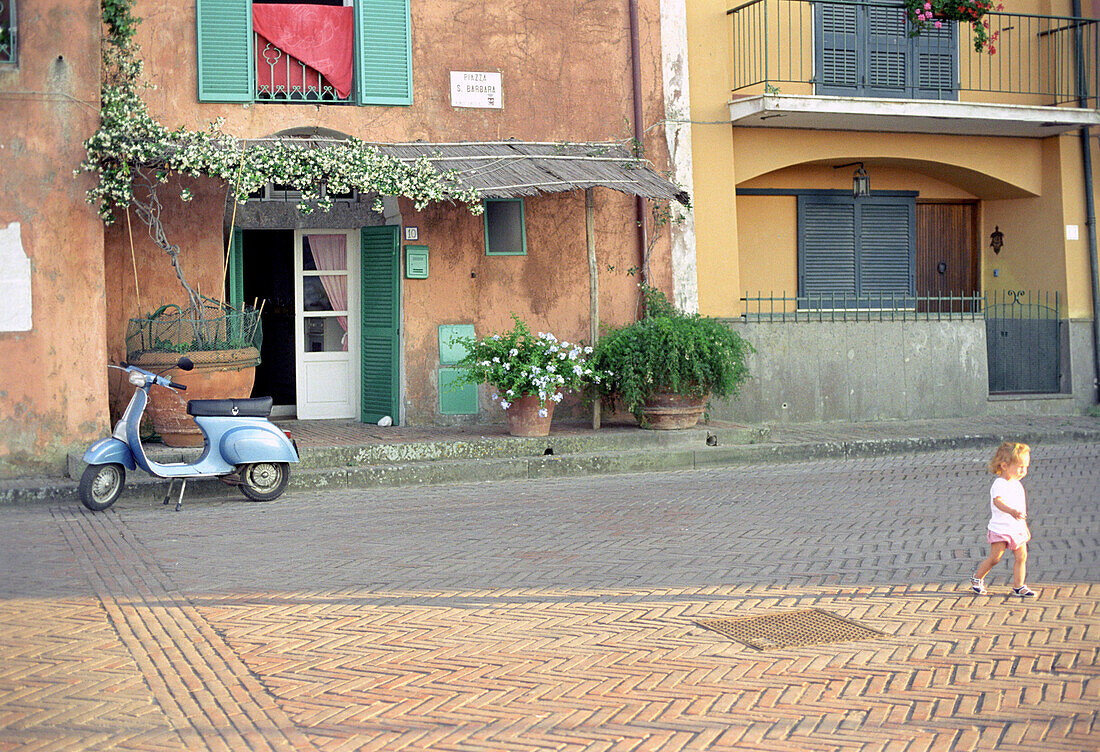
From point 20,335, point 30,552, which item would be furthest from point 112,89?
point 30,552

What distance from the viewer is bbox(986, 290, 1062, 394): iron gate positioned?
15719 mm

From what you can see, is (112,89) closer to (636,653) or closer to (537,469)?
(537,469)

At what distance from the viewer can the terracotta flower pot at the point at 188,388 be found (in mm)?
10328

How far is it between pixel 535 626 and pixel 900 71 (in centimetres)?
1215

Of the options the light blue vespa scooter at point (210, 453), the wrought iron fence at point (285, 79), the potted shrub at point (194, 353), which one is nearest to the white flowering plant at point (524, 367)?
the potted shrub at point (194, 353)

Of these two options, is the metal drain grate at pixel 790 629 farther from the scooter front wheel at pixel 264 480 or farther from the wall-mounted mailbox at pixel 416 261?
the wall-mounted mailbox at pixel 416 261

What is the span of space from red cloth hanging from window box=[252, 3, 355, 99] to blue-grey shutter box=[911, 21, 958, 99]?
26.5 ft

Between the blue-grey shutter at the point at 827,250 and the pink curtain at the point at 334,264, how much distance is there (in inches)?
252

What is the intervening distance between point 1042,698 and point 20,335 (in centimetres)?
924

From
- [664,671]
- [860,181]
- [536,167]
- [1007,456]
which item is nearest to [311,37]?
[536,167]

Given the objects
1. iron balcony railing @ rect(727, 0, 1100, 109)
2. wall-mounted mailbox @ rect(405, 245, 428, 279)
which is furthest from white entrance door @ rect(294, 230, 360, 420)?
iron balcony railing @ rect(727, 0, 1100, 109)

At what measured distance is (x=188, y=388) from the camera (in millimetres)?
10352

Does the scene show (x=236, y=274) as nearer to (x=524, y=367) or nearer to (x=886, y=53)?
(x=524, y=367)

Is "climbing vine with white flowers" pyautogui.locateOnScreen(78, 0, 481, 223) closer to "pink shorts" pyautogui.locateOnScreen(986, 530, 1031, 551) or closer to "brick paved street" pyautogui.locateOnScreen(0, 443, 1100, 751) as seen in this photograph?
"brick paved street" pyautogui.locateOnScreen(0, 443, 1100, 751)
